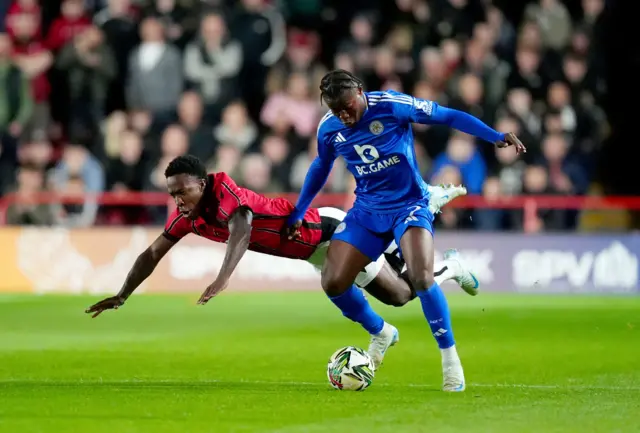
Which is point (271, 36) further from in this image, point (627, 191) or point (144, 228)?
point (627, 191)

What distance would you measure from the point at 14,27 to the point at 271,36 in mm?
3680

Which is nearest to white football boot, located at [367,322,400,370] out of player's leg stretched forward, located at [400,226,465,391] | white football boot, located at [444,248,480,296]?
white football boot, located at [444,248,480,296]

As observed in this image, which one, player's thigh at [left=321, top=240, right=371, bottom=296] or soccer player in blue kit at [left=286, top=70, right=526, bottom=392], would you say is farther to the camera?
player's thigh at [left=321, top=240, right=371, bottom=296]

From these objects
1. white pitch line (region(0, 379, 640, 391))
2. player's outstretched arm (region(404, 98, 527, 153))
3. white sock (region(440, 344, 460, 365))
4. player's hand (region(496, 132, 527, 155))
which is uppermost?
player's outstretched arm (region(404, 98, 527, 153))

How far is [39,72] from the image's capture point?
A: 19.2m

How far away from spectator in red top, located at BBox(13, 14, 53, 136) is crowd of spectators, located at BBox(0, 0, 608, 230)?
0.02m

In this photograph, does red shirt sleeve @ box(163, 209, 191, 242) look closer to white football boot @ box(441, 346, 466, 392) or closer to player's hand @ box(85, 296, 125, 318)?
player's hand @ box(85, 296, 125, 318)

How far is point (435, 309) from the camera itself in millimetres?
9000

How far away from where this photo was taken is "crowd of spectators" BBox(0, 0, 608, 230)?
18.9 metres

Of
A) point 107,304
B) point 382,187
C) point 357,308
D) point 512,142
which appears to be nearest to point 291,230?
point 357,308

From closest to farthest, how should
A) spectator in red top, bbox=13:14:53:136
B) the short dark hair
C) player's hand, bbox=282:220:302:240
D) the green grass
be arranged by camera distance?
the green grass, the short dark hair, player's hand, bbox=282:220:302:240, spectator in red top, bbox=13:14:53:136

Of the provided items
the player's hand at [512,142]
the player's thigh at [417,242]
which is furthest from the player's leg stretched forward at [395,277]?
the player's hand at [512,142]

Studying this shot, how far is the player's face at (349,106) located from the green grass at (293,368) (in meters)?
1.84

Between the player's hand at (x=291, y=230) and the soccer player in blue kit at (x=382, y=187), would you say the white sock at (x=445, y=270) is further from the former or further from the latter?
the player's hand at (x=291, y=230)
